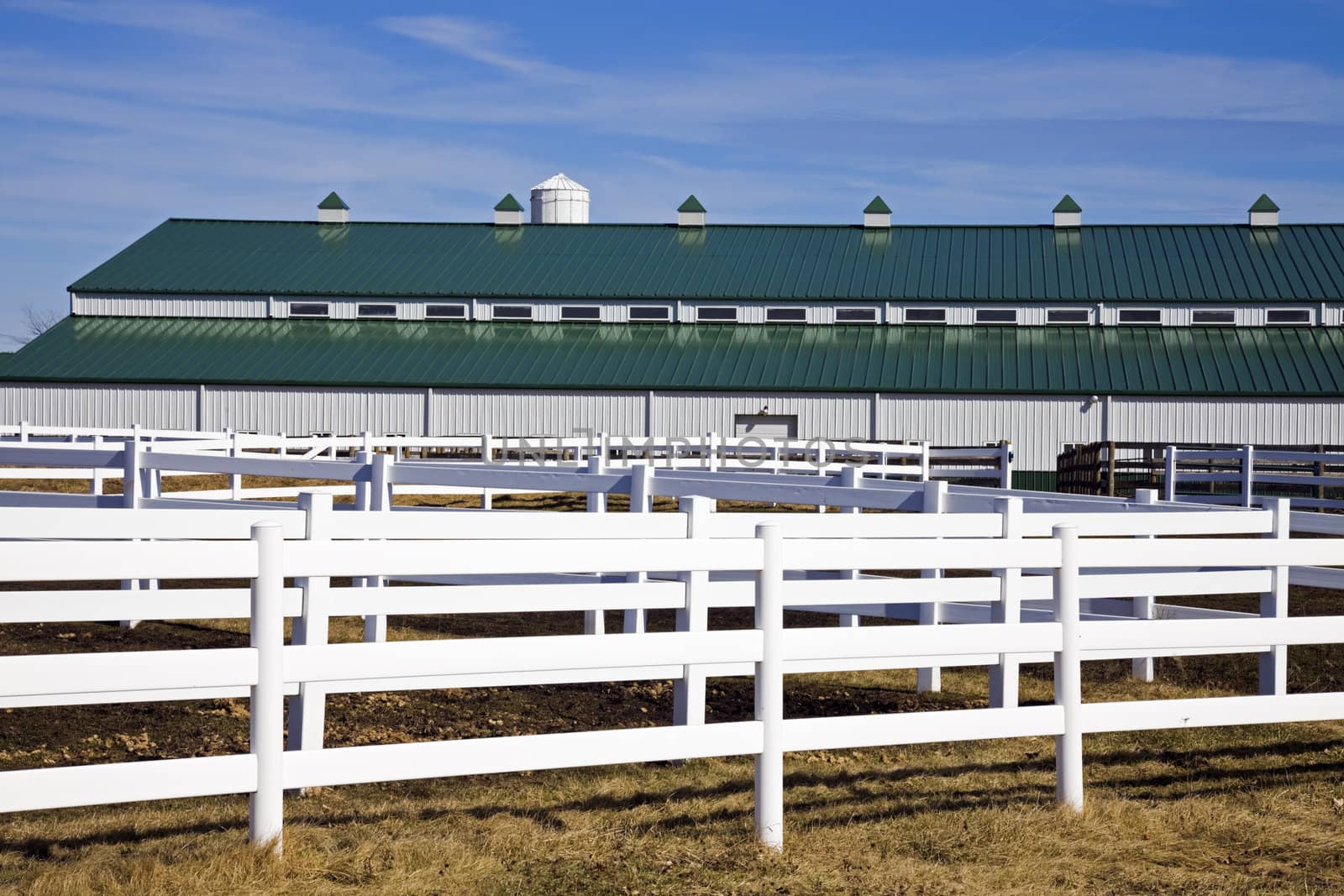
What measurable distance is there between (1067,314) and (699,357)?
11.1 m

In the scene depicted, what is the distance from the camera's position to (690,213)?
5050 centimetres

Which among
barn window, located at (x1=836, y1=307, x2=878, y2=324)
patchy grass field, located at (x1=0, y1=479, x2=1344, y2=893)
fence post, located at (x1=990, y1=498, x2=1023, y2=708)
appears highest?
barn window, located at (x1=836, y1=307, x2=878, y2=324)

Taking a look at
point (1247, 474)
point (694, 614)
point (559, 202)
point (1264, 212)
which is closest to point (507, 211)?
point (559, 202)

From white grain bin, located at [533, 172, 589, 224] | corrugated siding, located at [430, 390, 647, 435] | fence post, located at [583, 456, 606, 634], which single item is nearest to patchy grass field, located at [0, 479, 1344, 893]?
fence post, located at [583, 456, 606, 634]

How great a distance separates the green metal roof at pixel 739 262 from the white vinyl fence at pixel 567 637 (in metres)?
37.1

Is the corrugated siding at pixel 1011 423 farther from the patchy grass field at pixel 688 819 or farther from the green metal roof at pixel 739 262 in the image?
the patchy grass field at pixel 688 819

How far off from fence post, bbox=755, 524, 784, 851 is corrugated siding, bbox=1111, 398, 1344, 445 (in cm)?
3502

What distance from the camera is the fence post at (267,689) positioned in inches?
210

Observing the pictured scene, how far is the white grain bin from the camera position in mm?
57188

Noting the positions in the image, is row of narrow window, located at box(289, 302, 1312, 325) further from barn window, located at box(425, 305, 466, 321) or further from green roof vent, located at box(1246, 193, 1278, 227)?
green roof vent, located at box(1246, 193, 1278, 227)

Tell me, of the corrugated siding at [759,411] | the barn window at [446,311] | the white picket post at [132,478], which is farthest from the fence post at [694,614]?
the barn window at [446,311]

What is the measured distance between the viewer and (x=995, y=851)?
606cm

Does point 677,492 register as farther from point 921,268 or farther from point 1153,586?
point 921,268

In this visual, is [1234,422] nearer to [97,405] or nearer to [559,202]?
[559,202]
